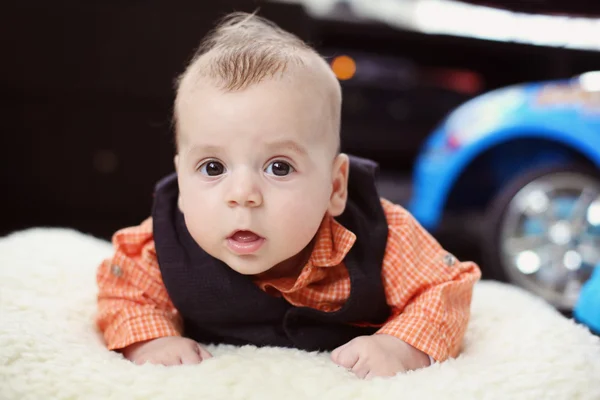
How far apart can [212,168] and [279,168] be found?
0.09 meters

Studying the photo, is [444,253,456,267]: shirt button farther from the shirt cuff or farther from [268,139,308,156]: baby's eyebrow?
the shirt cuff

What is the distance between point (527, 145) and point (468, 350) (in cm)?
125

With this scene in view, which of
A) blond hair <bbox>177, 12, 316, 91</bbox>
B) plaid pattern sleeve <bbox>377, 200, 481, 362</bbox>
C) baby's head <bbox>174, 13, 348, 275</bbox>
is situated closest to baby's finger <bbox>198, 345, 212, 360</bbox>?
baby's head <bbox>174, 13, 348, 275</bbox>

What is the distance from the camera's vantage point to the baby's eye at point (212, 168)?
2.77 feet

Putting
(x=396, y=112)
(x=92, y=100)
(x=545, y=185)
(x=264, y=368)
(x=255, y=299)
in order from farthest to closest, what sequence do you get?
(x=396, y=112), (x=92, y=100), (x=545, y=185), (x=255, y=299), (x=264, y=368)

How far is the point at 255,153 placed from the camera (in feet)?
2.68

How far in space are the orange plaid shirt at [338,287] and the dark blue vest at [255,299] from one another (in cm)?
2

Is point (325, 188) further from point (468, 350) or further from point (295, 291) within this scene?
point (468, 350)

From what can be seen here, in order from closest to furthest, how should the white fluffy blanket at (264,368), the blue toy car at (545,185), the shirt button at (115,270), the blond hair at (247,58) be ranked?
the white fluffy blanket at (264,368) < the blond hair at (247,58) < the shirt button at (115,270) < the blue toy car at (545,185)

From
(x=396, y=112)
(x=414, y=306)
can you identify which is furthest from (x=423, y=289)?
(x=396, y=112)

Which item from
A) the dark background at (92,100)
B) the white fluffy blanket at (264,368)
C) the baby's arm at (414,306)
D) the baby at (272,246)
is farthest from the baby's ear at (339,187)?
the dark background at (92,100)

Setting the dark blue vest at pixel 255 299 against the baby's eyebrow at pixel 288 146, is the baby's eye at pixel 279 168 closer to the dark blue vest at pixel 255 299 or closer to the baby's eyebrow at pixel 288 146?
the baby's eyebrow at pixel 288 146

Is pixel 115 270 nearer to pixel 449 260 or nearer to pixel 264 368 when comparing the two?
pixel 264 368

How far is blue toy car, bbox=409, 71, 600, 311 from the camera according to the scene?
5.83 feet
